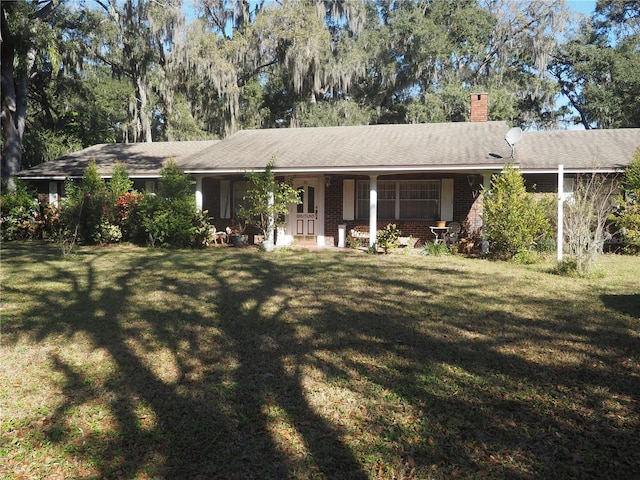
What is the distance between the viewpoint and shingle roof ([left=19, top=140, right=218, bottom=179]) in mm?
18078

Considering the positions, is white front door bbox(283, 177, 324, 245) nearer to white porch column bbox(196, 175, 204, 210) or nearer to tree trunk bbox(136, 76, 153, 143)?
white porch column bbox(196, 175, 204, 210)

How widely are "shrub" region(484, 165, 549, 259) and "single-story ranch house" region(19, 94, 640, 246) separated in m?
1.31

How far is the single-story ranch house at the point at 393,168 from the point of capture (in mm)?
13648

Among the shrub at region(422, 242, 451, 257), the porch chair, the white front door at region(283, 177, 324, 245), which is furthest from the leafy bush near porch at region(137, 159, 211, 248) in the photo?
the shrub at region(422, 242, 451, 257)

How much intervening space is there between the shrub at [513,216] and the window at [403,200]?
→ 11.3ft

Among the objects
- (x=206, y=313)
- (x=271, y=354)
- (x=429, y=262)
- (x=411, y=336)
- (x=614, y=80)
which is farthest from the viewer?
(x=614, y=80)

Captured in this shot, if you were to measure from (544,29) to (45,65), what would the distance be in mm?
26411

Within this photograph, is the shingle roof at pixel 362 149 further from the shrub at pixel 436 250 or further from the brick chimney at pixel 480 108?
the shrub at pixel 436 250

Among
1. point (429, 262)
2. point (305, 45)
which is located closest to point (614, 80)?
point (305, 45)

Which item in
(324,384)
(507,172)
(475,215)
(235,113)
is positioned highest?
(235,113)

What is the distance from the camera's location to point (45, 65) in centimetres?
2406

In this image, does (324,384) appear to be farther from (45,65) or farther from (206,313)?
(45,65)

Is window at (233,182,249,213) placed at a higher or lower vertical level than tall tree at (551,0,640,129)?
lower

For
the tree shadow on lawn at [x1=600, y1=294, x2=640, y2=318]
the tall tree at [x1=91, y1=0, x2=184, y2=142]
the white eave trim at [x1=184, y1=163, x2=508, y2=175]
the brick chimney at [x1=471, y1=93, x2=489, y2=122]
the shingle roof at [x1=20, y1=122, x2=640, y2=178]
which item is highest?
the tall tree at [x1=91, y1=0, x2=184, y2=142]
